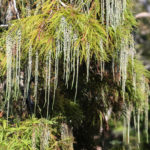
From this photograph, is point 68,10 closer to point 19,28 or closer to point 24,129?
point 19,28

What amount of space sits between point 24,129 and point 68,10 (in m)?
0.55

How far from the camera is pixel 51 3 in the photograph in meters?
1.40

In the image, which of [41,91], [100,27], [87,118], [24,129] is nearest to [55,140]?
[24,129]

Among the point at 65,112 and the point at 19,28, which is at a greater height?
the point at 19,28

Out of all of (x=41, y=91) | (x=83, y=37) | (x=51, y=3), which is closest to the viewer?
(x=83, y=37)

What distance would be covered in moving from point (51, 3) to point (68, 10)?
85 mm

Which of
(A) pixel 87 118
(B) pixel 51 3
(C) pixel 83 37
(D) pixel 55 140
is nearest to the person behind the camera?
(C) pixel 83 37

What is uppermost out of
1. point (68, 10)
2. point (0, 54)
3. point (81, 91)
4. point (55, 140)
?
point (68, 10)

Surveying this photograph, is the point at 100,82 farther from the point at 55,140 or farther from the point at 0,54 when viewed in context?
the point at 0,54

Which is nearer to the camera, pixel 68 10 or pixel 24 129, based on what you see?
pixel 68 10

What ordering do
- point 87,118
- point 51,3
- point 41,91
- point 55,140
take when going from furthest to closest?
point 87,118, point 41,91, point 55,140, point 51,3

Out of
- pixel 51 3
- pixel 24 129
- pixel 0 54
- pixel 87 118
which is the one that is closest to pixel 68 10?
pixel 51 3

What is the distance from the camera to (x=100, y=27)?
53.9 inches

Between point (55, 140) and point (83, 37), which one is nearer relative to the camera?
point (83, 37)
